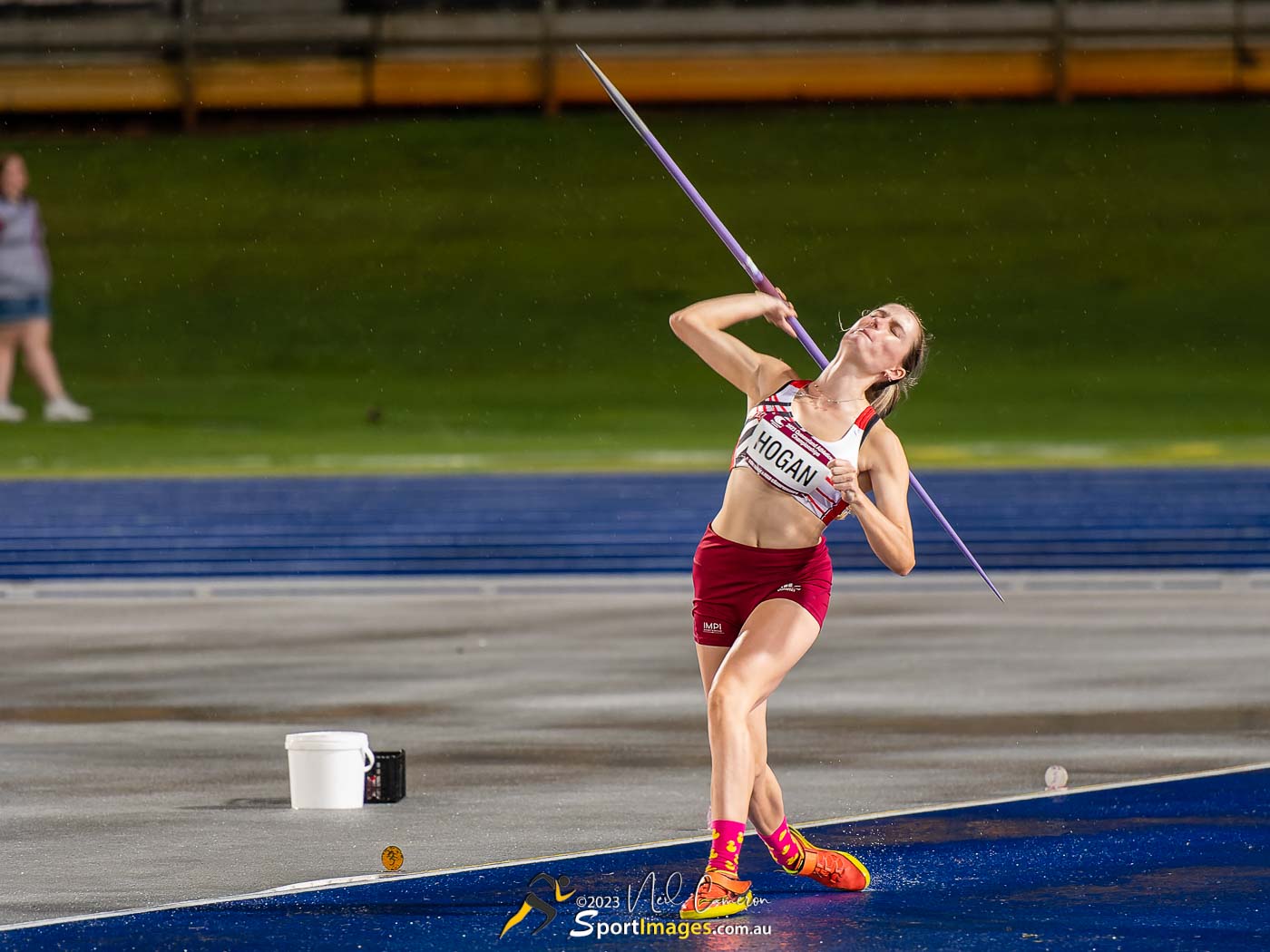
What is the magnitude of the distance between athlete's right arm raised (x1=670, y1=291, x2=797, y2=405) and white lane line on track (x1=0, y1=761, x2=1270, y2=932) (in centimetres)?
171

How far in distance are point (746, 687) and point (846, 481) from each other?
619mm

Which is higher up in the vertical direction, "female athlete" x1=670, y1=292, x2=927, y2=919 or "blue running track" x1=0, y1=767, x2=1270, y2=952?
"female athlete" x1=670, y1=292, x2=927, y2=919

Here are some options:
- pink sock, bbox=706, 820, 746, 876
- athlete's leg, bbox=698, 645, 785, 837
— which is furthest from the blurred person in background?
pink sock, bbox=706, 820, 746, 876

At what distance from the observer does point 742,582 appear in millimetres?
7293

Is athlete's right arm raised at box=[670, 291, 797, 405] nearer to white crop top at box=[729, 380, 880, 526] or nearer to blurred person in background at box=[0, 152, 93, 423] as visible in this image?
white crop top at box=[729, 380, 880, 526]

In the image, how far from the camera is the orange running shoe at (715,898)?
6.96 metres

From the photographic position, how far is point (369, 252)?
33.3 meters

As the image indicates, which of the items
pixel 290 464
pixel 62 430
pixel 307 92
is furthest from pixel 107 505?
pixel 307 92

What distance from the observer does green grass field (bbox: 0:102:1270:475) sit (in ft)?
92.7

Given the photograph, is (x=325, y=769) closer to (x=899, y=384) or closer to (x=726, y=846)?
(x=726, y=846)

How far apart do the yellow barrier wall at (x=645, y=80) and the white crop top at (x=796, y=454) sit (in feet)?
93.9

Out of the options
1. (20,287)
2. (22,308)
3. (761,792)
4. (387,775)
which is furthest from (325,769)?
(22,308)

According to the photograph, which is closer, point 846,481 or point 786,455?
point 846,481

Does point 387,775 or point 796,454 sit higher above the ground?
point 796,454
